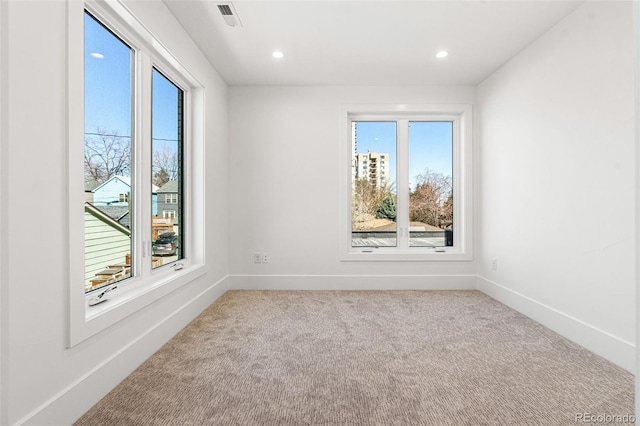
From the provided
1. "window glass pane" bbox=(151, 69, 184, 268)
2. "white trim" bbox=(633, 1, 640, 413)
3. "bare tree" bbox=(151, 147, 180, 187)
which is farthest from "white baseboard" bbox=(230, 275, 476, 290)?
"white trim" bbox=(633, 1, 640, 413)

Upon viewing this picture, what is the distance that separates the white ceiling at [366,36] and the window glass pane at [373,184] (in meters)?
0.69

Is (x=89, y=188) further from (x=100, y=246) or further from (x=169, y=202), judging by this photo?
(x=169, y=202)

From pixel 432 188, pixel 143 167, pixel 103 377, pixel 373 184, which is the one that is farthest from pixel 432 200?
pixel 103 377

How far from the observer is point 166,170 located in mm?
2785

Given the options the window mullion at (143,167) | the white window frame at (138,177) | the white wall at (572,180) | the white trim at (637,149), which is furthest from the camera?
the window mullion at (143,167)

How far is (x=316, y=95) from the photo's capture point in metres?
4.02

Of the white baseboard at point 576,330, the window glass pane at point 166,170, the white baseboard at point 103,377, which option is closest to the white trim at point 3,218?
the white baseboard at point 103,377

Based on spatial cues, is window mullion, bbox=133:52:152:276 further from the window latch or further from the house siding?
the window latch

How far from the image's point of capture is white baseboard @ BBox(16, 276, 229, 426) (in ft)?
4.60

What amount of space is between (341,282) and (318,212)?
2.97 ft

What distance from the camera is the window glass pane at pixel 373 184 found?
424cm

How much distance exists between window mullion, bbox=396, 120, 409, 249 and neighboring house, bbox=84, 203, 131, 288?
3068 mm

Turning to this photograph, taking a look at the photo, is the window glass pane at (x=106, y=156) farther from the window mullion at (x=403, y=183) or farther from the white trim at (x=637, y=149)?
the window mullion at (x=403, y=183)

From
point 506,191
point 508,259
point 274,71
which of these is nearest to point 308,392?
point 508,259
